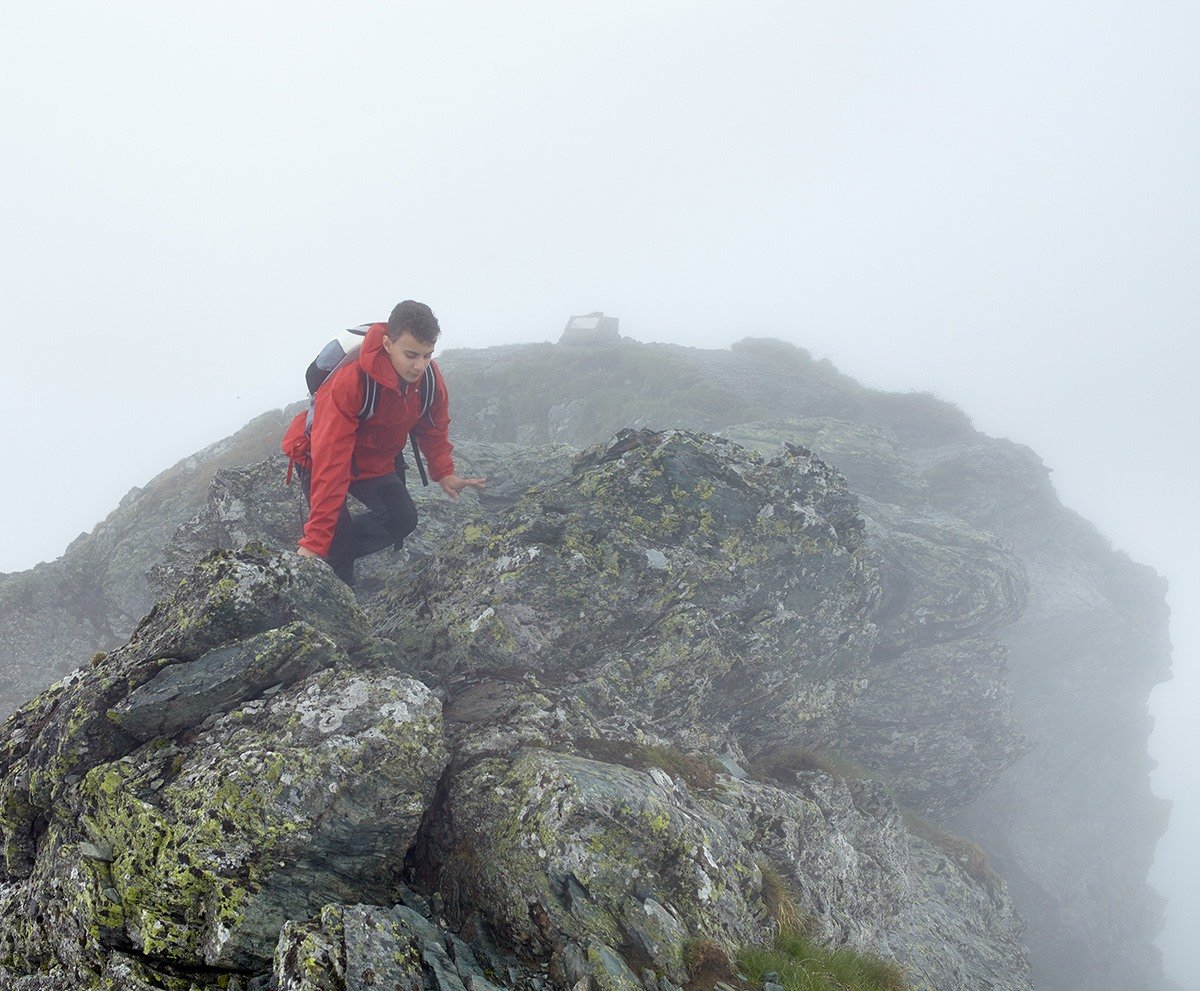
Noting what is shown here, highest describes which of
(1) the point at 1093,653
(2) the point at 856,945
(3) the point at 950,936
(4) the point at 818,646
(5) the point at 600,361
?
(5) the point at 600,361

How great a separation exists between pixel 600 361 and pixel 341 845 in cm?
4696

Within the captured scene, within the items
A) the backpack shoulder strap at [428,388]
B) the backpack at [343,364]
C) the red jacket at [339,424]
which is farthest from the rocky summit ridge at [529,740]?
the backpack shoulder strap at [428,388]

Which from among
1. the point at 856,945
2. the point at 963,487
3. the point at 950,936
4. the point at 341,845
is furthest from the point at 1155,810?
the point at 341,845

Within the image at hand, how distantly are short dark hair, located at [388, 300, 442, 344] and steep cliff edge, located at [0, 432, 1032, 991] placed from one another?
3747mm

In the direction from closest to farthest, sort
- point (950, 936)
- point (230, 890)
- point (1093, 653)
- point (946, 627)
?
point (230, 890) < point (950, 936) < point (946, 627) < point (1093, 653)

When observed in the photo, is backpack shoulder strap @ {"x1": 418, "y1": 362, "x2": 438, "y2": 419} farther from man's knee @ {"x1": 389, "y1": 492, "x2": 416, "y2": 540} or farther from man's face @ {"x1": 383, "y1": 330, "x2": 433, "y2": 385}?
man's knee @ {"x1": 389, "y1": 492, "x2": 416, "y2": 540}

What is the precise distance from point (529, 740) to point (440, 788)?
136 centimetres

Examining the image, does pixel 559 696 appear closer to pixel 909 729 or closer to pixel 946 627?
pixel 909 729

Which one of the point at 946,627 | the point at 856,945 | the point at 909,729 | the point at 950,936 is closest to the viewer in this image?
the point at 856,945

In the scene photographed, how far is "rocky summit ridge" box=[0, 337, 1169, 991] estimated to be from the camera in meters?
6.39

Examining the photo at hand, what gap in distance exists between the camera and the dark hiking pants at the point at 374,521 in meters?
11.1

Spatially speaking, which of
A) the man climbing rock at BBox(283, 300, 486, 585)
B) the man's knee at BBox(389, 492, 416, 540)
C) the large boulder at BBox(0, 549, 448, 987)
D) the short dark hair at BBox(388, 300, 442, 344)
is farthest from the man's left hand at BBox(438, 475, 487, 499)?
the large boulder at BBox(0, 549, 448, 987)

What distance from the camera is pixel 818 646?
15641mm

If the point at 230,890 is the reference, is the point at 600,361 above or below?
above
